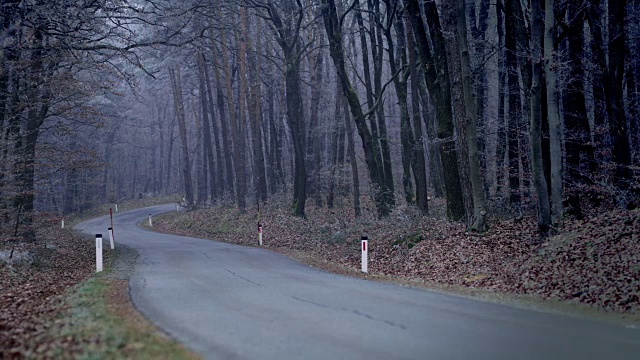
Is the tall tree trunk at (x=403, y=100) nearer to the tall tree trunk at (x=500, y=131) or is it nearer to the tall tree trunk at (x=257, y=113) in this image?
the tall tree trunk at (x=500, y=131)

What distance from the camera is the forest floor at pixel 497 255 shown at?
10.2 metres

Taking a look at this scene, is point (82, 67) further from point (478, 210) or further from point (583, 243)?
point (583, 243)

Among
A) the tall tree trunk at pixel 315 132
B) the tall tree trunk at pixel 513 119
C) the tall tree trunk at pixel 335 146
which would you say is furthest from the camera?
the tall tree trunk at pixel 315 132

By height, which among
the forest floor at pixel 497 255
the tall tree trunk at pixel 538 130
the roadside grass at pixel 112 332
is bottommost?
the forest floor at pixel 497 255

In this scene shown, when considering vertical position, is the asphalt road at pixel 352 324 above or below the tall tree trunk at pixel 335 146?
below

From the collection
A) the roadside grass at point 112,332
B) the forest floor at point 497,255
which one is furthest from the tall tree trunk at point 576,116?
the roadside grass at point 112,332

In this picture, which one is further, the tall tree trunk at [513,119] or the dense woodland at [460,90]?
the tall tree trunk at [513,119]

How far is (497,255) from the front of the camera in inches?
551

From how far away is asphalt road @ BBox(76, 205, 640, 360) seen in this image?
6.35m

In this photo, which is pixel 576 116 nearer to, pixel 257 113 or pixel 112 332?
pixel 112 332

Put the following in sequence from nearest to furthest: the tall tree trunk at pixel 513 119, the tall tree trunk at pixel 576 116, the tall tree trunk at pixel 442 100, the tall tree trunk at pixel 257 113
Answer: the tall tree trunk at pixel 576 116, the tall tree trunk at pixel 442 100, the tall tree trunk at pixel 513 119, the tall tree trunk at pixel 257 113

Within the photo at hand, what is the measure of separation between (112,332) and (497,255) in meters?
9.89

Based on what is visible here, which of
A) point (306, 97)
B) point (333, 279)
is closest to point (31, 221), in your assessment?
point (333, 279)

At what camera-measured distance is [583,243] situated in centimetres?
1232
